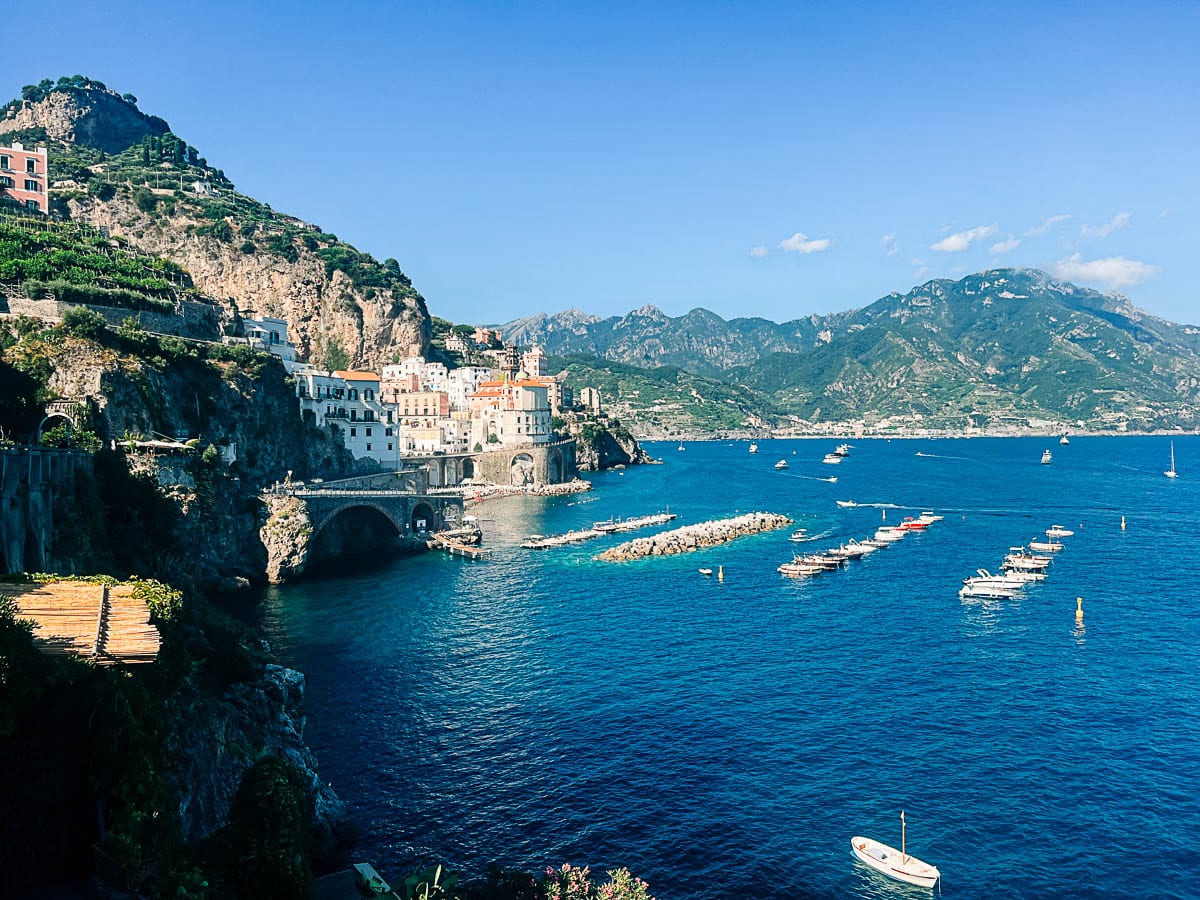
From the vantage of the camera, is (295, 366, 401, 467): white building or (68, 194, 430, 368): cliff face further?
(68, 194, 430, 368): cliff face

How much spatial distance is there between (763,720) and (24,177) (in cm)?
11873

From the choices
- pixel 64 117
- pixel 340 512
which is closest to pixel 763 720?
pixel 340 512

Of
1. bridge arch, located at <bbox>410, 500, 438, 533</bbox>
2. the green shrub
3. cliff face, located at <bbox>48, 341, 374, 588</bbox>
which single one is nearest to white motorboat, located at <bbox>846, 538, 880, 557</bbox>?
bridge arch, located at <bbox>410, 500, 438, 533</bbox>

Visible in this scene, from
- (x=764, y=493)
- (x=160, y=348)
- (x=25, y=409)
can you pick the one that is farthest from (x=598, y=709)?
(x=764, y=493)

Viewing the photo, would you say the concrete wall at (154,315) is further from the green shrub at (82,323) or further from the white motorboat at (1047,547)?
the white motorboat at (1047,547)

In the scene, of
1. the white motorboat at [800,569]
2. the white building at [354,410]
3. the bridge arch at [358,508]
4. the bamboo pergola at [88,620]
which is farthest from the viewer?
the white building at [354,410]

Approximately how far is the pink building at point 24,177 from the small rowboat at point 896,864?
399ft

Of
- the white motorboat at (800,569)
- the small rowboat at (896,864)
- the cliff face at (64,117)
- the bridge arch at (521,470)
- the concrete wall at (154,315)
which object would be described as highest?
the cliff face at (64,117)

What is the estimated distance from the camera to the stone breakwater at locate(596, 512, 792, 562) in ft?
300

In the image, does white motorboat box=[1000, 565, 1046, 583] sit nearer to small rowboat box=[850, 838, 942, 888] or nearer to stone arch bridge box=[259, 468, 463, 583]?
small rowboat box=[850, 838, 942, 888]

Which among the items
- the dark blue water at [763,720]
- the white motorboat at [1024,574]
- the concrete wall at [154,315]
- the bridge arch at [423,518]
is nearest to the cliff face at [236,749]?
the dark blue water at [763,720]

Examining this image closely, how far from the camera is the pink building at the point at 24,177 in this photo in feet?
340

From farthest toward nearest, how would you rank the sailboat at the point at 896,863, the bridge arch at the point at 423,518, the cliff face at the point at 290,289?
1. the cliff face at the point at 290,289
2. the bridge arch at the point at 423,518
3. the sailboat at the point at 896,863

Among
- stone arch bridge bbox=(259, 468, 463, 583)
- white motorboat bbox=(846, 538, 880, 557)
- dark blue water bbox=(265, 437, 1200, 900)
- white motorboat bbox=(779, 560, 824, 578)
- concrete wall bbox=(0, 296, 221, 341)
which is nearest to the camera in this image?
dark blue water bbox=(265, 437, 1200, 900)
